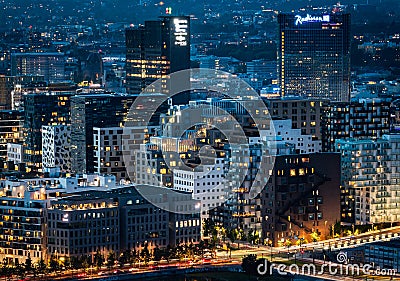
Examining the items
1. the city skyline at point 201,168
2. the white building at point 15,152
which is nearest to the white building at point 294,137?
the city skyline at point 201,168

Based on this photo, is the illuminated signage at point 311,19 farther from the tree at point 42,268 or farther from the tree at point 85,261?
the tree at point 42,268

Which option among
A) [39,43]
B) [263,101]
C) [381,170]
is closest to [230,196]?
[381,170]

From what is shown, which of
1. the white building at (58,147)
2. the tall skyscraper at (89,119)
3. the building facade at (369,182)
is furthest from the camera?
the white building at (58,147)

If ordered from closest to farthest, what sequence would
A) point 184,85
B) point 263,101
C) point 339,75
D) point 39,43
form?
1. point 263,101
2. point 184,85
3. point 339,75
4. point 39,43

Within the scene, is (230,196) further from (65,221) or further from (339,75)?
(339,75)

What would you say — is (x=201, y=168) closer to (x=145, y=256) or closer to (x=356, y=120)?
(x=145, y=256)
